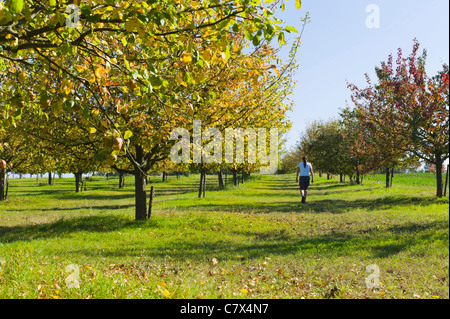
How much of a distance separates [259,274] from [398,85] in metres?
14.9

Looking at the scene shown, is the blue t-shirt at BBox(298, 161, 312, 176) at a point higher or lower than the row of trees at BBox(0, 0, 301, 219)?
lower

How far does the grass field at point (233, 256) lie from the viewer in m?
5.13

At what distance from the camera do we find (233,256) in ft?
26.8

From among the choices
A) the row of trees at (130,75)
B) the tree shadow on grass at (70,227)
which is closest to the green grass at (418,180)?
the row of trees at (130,75)

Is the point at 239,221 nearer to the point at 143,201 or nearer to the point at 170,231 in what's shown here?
the point at 170,231

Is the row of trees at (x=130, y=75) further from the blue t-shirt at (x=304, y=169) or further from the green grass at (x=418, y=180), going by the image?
the green grass at (x=418, y=180)

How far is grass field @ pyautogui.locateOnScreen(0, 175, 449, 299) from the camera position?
5133mm

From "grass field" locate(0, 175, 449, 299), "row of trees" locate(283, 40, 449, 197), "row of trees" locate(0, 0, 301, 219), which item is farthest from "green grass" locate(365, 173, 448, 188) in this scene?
"row of trees" locate(0, 0, 301, 219)

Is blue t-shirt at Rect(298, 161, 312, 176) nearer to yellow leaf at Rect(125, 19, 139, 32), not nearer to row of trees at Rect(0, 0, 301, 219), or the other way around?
row of trees at Rect(0, 0, 301, 219)

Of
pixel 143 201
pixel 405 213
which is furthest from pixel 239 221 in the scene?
pixel 405 213

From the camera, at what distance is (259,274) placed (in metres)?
6.57

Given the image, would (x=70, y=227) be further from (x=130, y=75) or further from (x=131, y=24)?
(x=131, y=24)

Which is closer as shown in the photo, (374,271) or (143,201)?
(374,271)

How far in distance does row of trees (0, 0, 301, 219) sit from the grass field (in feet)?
6.91
